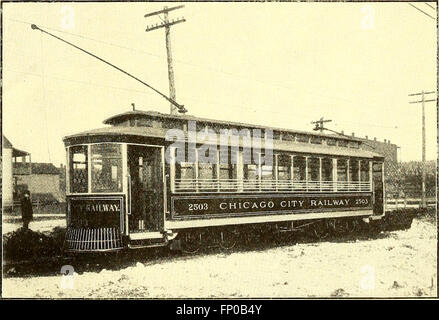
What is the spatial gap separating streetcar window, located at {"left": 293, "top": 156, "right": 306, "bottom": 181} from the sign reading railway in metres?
0.53

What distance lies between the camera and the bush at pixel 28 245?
10797mm

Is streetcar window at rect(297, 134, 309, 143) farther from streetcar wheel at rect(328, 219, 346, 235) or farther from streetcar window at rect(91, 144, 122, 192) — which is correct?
streetcar window at rect(91, 144, 122, 192)

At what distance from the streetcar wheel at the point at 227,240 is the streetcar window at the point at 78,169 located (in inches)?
137

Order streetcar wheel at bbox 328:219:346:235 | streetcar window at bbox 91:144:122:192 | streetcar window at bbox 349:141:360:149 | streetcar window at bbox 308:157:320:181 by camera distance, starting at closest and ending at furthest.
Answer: streetcar window at bbox 91:144:122:192, streetcar window at bbox 308:157:320:181, streetcar wheel at bbox 328:219:346:235, streetcar window at bbox 349:141:360:149

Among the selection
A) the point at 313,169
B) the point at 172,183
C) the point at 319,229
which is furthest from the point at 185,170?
the point at 319,229

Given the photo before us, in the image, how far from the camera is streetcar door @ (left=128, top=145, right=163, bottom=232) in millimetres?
10094

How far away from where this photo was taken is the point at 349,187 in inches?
592

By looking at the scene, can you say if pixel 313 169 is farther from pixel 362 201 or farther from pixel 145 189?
pixel 145 189

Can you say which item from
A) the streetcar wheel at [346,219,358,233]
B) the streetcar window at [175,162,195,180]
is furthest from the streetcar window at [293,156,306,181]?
the streetcar window at [175,162,195,180]

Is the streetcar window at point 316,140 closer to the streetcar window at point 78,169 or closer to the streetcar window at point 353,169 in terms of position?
the streetcar window at point 353,169

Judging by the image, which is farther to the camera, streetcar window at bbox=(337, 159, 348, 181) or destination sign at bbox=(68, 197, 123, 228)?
streetcar window at bbox=(337, 159, 348, 181)

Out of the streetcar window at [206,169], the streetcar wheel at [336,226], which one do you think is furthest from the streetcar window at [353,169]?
the streetcar window at [206,169]

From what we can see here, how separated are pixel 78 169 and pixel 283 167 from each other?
551 cm
